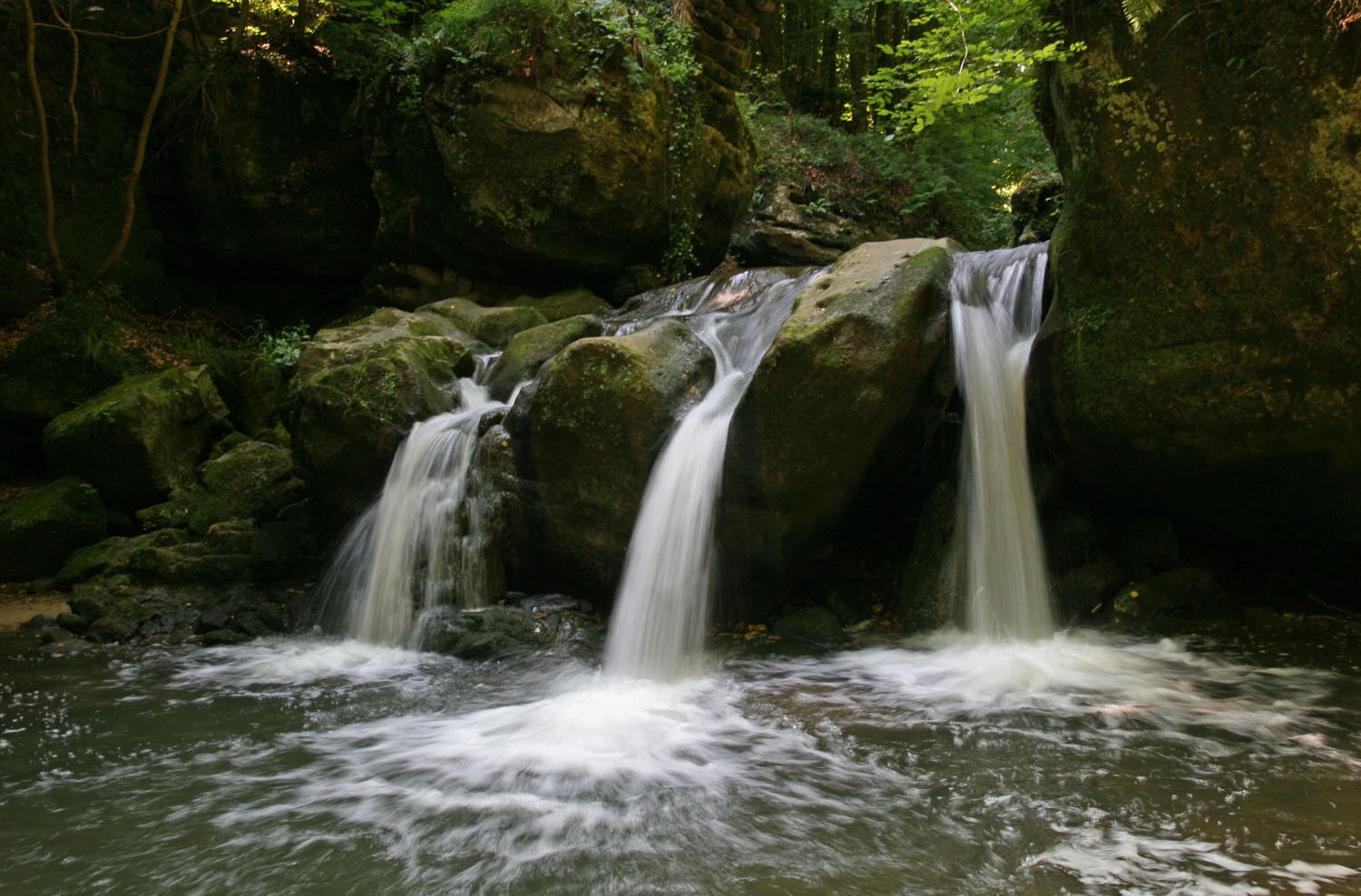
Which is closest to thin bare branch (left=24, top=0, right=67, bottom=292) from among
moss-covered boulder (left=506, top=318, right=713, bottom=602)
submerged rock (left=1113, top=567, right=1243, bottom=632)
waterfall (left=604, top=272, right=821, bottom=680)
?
moss-covered boulder (left=506, top=318, right=713, bottom=602)

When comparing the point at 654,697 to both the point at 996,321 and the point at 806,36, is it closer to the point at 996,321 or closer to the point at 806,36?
the point at 996,321

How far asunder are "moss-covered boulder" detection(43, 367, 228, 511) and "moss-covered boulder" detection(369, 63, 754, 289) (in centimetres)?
350

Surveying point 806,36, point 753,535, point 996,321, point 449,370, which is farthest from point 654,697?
point 806,36

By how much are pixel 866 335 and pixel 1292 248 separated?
2.64 meters

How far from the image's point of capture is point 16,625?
6953 millimetres

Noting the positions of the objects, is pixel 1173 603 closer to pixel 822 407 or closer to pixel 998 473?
pixel 998 473

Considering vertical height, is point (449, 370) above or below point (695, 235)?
below

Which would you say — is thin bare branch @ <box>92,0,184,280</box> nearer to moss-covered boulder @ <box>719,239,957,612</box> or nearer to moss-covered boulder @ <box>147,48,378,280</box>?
moss-covered boulder @ <box>147,48,378,280</box>

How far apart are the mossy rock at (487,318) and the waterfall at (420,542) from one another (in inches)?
89.7

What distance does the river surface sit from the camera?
299 cm

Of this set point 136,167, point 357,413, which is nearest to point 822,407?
point 357,413

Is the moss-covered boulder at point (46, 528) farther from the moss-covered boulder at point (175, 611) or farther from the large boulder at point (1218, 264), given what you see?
the large boulder at point (1218, 264)

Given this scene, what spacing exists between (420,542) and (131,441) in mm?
3894

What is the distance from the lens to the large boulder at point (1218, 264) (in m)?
5.12
